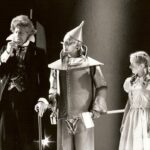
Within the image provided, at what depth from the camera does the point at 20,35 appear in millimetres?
2545

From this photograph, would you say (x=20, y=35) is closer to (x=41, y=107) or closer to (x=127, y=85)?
(x=41, y=107)

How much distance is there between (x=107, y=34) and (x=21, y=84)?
47 cm

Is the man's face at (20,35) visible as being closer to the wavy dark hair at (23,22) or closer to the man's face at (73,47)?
the wavy dark hair at (23,22)

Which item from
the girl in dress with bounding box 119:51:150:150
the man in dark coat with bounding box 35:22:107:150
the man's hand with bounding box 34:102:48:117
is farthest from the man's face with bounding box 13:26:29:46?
the girl in dress with bounding box 119:51:150:150

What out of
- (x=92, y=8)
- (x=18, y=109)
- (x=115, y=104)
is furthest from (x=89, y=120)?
(x=92, y=8)

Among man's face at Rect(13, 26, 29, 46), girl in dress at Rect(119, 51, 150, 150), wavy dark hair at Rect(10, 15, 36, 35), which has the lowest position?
girl in dress at Rect(119, 51, 150, 150)

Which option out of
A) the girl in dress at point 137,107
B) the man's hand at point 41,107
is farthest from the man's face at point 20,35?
the girl in dress at point 137,107

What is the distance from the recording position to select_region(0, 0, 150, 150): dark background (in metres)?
2.53

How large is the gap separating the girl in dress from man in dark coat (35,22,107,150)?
0.43 feet

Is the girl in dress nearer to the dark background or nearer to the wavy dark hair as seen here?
the dark background

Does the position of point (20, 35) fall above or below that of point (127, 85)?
above

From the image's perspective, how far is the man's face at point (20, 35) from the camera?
2541 mm

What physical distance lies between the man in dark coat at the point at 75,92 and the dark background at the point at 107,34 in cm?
5

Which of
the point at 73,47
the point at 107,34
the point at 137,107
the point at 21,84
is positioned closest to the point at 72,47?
the point at 73,47
